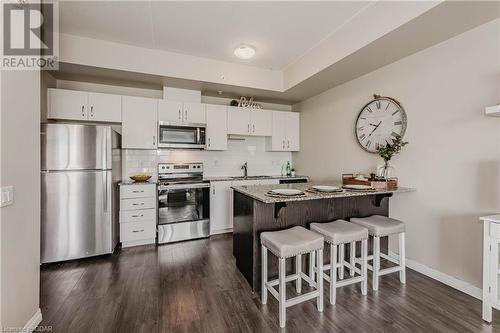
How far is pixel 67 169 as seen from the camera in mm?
2684

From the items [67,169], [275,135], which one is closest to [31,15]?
[67,169]

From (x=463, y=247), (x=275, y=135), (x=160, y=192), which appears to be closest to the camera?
(x=463, y=247)

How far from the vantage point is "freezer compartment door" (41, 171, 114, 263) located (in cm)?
264

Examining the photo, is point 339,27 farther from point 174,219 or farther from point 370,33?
point 174,219

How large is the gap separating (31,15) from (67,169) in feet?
5.41

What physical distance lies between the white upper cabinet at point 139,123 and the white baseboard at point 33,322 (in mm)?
2212

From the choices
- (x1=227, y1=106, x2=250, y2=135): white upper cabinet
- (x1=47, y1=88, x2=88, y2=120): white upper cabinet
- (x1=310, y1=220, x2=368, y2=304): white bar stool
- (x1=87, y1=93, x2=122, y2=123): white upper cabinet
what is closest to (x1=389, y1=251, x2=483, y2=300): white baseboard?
(x1=310, y1=220, x2=368, y2=304): white bar stool

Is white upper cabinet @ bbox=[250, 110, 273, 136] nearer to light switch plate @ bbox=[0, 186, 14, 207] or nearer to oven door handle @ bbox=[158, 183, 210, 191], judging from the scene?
oven door handle @ bbox=[158, 183, 210, 191]

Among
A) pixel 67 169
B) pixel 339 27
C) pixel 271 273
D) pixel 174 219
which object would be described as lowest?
pixel 271 273

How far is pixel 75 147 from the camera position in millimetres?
2699

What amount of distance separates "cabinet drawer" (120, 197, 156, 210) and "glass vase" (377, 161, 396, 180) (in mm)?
3126

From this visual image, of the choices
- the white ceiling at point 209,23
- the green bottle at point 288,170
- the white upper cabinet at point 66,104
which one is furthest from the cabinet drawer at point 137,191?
the green bottle at point 288,170

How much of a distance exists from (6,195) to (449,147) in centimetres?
362

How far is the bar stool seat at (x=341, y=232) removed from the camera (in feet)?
6.51
